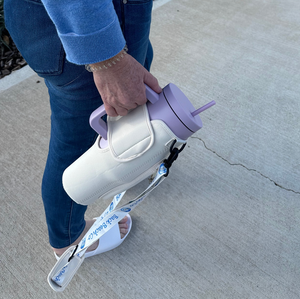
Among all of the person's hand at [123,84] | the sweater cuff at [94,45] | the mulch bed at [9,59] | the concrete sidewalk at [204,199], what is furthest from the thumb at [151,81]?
the mulch bed at [9,59]

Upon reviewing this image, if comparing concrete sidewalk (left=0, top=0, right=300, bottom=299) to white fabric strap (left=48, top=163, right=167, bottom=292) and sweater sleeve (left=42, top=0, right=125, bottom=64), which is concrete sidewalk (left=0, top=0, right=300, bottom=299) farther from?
sweater sleeve (left=42, top=0, right=125, bottom=64)

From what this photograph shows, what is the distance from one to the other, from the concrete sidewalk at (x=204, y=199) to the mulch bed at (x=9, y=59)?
29cm

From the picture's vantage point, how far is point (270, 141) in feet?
5.36

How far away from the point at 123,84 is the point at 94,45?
11 cm

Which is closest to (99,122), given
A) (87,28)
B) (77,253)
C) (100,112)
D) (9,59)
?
(100,112)

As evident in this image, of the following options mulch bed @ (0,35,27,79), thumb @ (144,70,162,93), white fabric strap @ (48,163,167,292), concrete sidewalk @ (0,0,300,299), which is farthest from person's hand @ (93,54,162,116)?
mulch bed @ (0,35,27,79)

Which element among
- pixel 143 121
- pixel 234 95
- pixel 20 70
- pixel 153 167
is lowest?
pixel 234 95

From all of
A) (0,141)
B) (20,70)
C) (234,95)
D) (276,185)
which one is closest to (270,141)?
(276,185)

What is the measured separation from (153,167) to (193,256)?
62 centimetres

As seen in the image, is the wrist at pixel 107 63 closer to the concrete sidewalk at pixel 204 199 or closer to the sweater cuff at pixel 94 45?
the sweater cuff at pixel 94 45

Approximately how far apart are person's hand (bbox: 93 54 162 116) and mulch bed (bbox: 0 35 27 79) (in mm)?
1827

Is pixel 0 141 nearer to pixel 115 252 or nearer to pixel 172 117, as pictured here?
pixel 115 252

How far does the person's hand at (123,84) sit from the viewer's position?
0.63m

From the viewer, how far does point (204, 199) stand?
142cm
